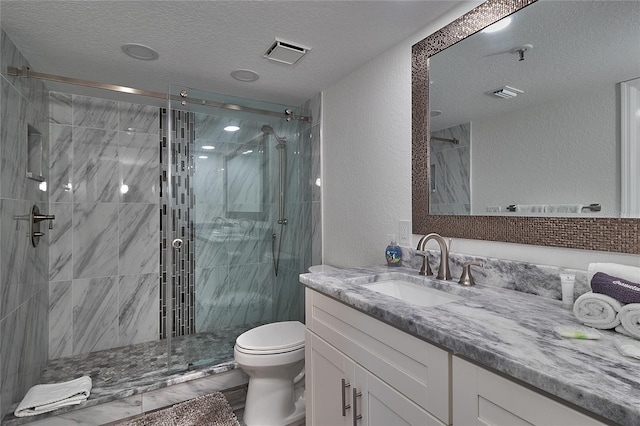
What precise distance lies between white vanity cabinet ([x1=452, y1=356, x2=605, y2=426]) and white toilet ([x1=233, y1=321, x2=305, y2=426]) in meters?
1.19

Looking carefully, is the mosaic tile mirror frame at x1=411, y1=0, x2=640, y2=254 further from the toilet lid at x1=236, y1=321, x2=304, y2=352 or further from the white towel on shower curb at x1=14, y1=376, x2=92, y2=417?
the white towel on shower curb at x1=14, y1=376, x2=92, y2=417

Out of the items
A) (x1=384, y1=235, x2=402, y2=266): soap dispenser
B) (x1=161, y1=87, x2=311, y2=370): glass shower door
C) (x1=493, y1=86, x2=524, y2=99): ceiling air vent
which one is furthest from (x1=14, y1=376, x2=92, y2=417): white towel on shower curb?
(x1=493, y1=86, x2=524, y2=99): ceiling air vent

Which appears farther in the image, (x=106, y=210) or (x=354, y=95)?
(x=106, y=210)

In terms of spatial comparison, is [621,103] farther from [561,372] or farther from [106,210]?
[106,210]

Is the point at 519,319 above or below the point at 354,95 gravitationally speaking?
below

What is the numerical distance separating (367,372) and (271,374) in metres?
0.96

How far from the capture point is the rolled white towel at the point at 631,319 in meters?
0.75

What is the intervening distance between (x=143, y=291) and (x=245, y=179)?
4.96ft

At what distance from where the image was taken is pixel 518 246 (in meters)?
1.25

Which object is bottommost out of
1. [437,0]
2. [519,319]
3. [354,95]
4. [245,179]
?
[519,319]

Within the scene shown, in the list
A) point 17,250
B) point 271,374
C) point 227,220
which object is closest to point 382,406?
point 271,374

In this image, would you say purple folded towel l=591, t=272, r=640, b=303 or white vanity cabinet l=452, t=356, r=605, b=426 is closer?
white vanity cabinet l=452, t=356, r=605, b=426

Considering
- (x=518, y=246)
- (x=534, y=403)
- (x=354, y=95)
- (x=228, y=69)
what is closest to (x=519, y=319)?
(x=534, y=403)

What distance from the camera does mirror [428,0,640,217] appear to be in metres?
1.00
